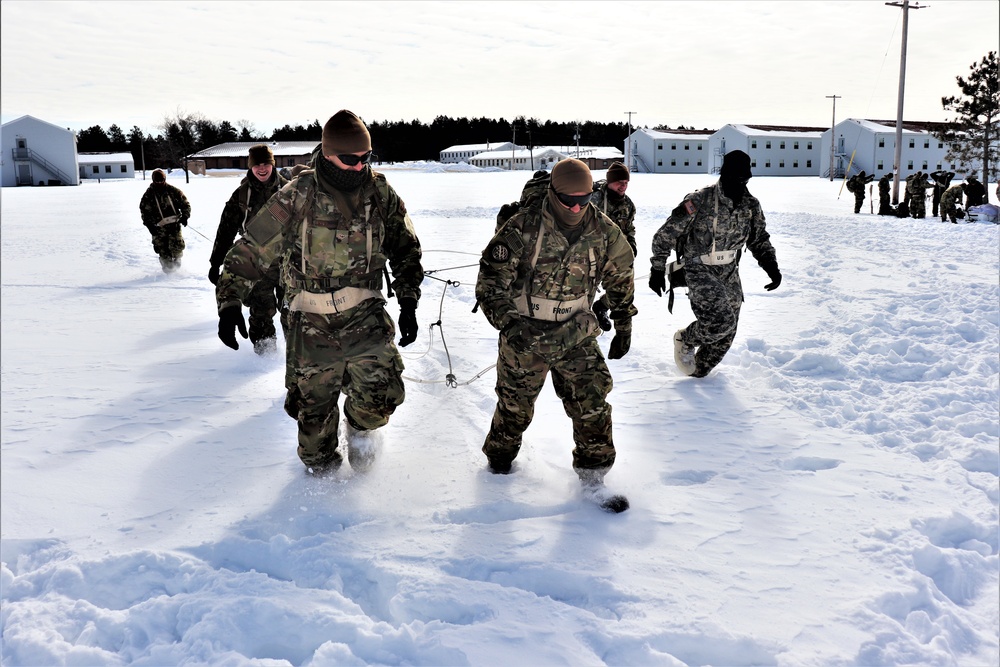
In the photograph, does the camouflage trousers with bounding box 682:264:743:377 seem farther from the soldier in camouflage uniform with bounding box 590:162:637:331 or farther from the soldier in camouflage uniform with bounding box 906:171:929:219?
the soldier in camouflage uniform with bounding box 906:171:929:219

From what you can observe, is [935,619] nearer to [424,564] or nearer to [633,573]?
[633,573]

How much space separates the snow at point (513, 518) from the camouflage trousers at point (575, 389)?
32 cm

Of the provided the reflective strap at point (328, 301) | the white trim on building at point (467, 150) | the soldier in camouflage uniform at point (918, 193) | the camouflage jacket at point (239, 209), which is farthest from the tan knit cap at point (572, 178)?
the white trim on building at point (467, 150)

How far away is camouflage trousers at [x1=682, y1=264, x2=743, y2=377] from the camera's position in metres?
6.18

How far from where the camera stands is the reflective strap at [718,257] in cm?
622

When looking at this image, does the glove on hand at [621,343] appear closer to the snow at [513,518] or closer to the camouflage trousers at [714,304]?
the snow at [513,518]

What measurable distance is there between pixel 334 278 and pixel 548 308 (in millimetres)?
1195

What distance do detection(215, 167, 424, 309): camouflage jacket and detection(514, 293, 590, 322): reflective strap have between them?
62 cm

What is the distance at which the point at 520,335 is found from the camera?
13.6 ft

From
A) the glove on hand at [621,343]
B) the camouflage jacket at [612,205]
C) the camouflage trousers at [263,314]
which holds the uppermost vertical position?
the camouflage jacket at [612,205]

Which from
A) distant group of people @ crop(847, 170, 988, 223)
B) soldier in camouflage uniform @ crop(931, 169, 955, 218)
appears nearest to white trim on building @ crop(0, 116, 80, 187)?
distant group of people @ crop(847, 170, 988, 223)

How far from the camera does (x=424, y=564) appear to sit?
350 cm

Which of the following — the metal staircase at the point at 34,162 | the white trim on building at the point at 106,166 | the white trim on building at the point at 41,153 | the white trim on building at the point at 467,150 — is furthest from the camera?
the white trim on building at the point at 467,150

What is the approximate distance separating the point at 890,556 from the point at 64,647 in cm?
362
